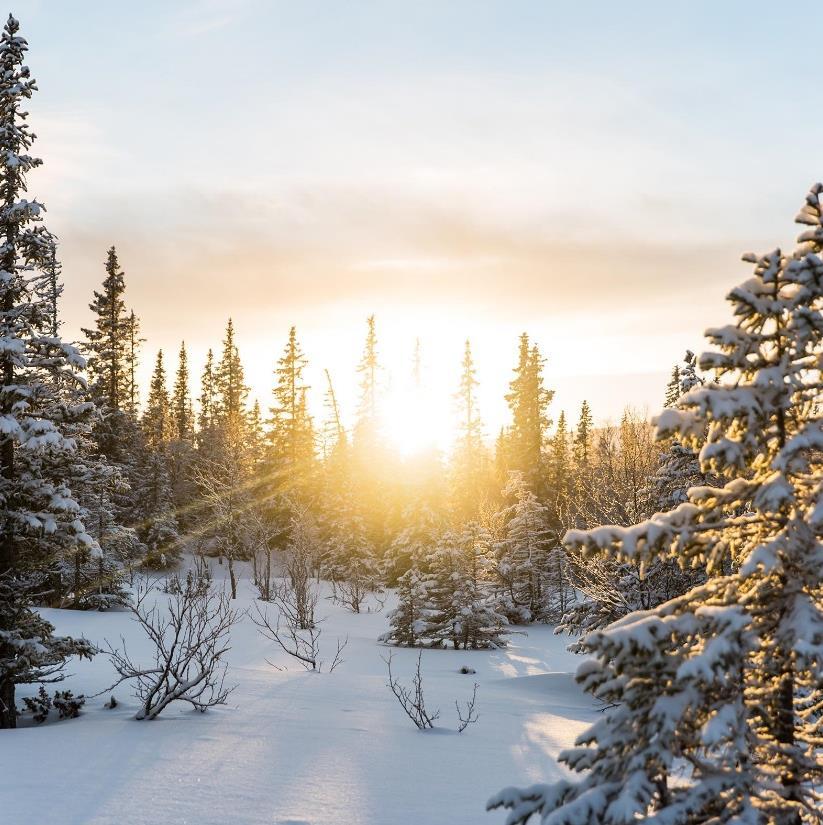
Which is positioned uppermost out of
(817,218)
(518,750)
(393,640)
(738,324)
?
(817,218)

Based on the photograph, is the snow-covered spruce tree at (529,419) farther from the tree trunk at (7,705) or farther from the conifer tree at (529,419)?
the tree trunk at (7,705)

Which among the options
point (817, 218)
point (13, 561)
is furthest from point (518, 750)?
point (13, 561)

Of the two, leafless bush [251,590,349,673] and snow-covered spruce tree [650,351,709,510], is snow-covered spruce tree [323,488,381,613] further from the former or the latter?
snow-covered spruce tree [650,351,709,510]

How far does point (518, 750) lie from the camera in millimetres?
10312

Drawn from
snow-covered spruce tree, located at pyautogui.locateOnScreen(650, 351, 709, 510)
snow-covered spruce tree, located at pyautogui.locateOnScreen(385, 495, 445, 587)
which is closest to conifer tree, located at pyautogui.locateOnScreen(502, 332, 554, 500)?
snow-covered spruce tree, located at pyautogui.locateOnScreen(385, 495, 445, 587)

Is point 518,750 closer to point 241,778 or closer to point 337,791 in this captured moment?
point 337,791

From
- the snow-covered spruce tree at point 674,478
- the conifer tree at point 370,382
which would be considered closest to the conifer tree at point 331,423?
the conifer tree at point 370,382

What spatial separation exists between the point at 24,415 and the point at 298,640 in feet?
42.6

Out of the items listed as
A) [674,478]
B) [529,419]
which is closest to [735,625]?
[674,478]

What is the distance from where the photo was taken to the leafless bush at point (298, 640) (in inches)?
699

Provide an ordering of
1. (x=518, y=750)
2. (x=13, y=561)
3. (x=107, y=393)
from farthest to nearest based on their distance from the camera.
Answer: (x=107, y=393)
(x=13, y=561)
(x=518, y=750)

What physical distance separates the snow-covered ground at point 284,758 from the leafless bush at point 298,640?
1.22 metres

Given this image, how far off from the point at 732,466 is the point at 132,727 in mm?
9637

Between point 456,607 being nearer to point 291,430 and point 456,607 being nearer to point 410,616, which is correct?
point 410,616
